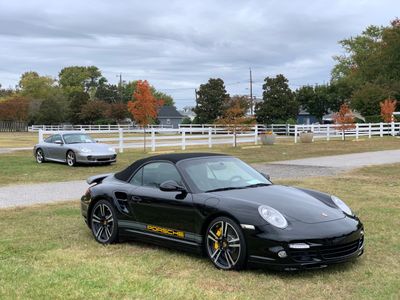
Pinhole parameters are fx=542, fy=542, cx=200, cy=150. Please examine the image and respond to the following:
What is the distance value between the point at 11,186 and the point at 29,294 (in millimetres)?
9802

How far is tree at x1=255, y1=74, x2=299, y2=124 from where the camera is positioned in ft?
239

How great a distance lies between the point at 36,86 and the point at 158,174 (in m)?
128

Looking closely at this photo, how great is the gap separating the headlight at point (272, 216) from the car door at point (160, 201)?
0.91 meters

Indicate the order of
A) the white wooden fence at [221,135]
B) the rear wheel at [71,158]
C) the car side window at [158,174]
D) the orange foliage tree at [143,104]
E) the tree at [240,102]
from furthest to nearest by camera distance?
the tree at [240,102], the orange foliage tree at [143,104], the white wooden fence at [221,135], the rear wheel at [71,158], the car side window at [158,174]

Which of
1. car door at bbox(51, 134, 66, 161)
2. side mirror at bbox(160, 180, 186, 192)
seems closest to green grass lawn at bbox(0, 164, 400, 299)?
side mirror at bbox(160, 180, 186, 192)

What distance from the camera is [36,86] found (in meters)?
128

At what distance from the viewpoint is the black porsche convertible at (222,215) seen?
18.7ft

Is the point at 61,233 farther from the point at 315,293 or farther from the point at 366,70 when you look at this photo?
the point at 366,70

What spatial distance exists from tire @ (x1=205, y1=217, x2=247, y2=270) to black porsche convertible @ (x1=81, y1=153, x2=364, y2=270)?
0.04 feet

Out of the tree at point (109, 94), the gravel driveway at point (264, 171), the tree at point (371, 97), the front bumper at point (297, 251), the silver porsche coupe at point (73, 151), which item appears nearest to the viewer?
the front bumper at point (297, 251)

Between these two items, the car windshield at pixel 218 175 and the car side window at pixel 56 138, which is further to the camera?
the car side window at pixel 56 138

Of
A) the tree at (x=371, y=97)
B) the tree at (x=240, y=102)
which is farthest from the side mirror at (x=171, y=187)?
the tree at (x=371, y=97)

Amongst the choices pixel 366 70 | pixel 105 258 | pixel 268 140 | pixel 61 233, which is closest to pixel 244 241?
pixel 105 258

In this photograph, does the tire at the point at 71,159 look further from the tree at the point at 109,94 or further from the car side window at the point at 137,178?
the tree at the point at 109,94
